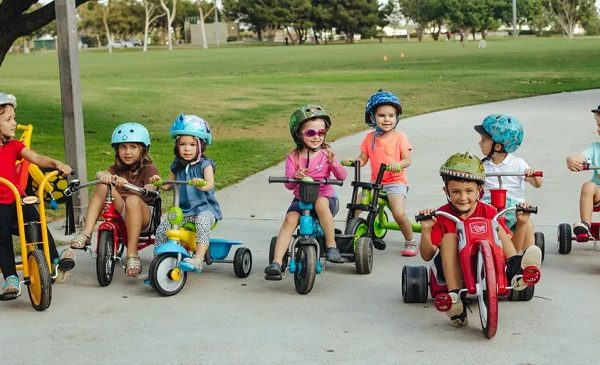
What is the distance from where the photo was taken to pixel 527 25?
524 feet

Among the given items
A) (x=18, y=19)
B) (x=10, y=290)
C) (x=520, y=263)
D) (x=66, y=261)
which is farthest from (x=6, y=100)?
(x=18, y=19)

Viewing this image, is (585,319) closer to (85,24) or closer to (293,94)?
(293,94)

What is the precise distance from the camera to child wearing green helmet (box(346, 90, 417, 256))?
25.3ft

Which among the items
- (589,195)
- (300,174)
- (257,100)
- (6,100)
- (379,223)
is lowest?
(379,223)

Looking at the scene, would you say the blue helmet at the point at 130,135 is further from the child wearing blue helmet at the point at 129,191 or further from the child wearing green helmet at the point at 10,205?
the child wearing green helmet at the point at 10,205

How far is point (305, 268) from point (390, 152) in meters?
1.64

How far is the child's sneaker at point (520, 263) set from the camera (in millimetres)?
5512

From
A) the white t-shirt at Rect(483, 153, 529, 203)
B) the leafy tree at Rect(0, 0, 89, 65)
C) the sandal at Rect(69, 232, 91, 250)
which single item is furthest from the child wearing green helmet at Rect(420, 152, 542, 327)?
the leafy tree at Rect(0, 0, 89, 65)

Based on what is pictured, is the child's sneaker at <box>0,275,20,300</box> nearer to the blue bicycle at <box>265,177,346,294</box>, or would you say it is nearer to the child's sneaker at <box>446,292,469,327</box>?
the blue bicycle at <box>265,177,346,294</box>

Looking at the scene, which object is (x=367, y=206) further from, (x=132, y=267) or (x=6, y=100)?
(x=6, y=100)

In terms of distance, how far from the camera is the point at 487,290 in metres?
5.36

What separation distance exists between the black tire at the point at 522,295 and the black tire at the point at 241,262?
1.84 meters

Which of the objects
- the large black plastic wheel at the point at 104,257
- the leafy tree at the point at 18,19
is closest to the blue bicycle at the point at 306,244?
the large black plastic wheel at the point at 104,257

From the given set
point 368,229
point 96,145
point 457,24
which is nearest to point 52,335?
point 368,229
